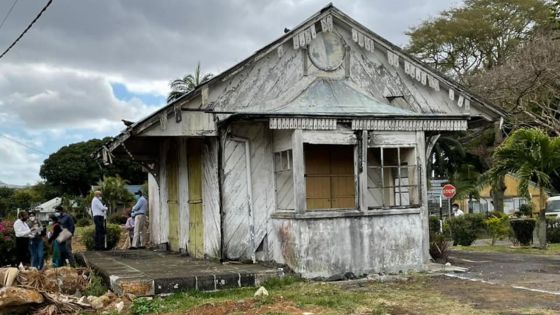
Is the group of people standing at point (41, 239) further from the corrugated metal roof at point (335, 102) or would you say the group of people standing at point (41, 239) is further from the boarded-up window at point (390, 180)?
the boarded-up window at point (390, 180)

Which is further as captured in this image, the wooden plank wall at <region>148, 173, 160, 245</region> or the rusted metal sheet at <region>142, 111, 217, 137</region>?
the wooden plank wall at <region>148, 173, 160, 245</region>

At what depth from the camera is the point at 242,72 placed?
39.5 ft

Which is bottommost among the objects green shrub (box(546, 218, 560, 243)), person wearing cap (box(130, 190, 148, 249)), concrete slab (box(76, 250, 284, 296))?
green shrub (box(546, 218, 560, 243))

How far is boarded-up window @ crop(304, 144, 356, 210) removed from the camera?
40.6 feet

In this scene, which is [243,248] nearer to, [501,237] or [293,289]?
[293,289]

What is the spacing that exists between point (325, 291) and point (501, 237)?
592 inches

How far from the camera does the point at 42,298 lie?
913 cm

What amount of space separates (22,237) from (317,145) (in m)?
9.19

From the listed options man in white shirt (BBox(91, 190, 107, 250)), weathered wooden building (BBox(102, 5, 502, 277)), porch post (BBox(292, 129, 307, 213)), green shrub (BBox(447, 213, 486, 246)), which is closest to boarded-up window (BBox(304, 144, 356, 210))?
weathered wooden building (BBox(102, 5, 502, 277))

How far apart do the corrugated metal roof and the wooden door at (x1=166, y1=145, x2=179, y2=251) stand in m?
4.37

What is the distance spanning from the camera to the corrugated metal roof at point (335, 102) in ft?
37.4

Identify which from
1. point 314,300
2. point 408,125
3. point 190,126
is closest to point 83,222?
point 190,126

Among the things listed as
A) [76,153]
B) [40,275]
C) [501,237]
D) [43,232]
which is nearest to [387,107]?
[40,275]

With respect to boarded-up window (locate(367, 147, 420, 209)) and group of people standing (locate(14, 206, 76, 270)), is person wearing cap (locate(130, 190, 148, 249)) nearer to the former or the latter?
group of people standing (locate(14, 206, 76, 270))
